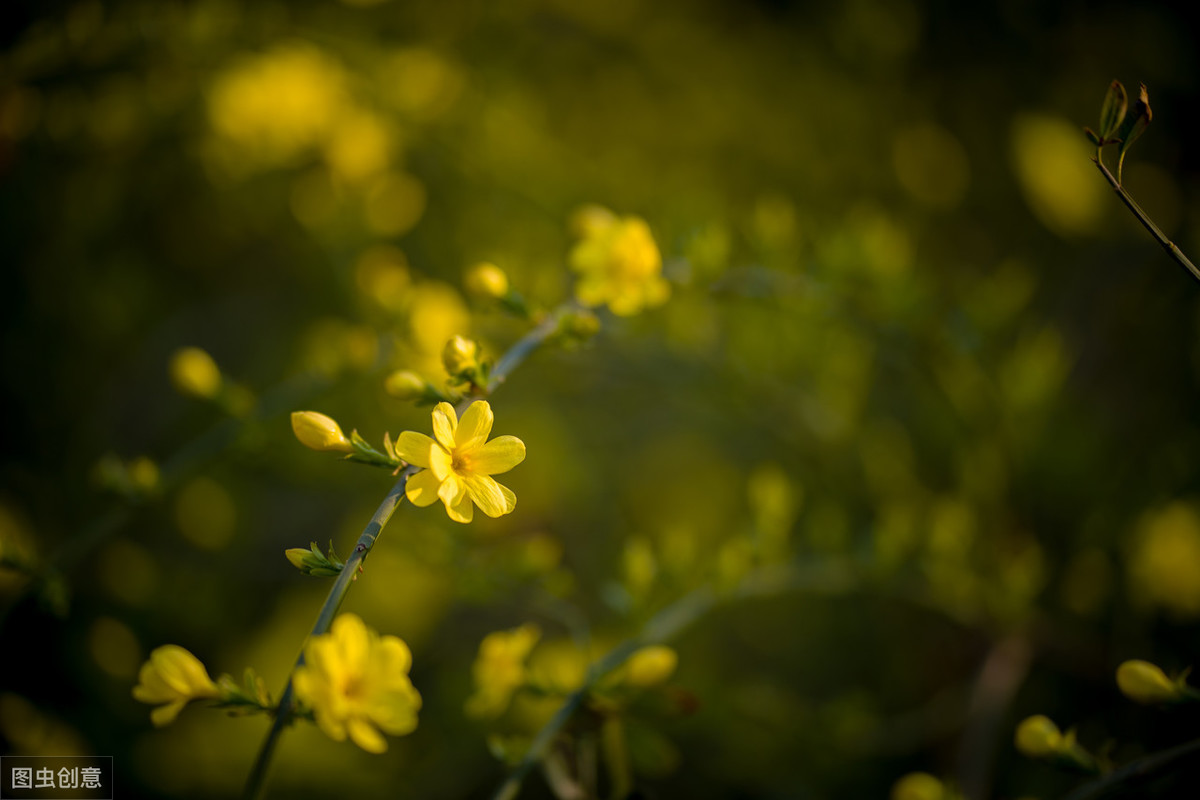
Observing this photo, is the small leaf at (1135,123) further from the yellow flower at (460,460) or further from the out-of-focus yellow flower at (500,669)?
the out-of-focus yellow flower at (500,669)

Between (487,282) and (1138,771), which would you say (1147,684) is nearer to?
(1138,771)

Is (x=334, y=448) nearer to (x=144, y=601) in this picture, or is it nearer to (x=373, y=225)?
(x=373, y=225)

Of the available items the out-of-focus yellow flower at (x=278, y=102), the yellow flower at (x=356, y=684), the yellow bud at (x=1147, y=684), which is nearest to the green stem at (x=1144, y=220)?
the yellow bud at (x=1147, y=684)

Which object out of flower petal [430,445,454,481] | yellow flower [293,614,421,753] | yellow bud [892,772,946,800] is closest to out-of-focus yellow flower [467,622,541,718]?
yellow flower [293,614,421,753]

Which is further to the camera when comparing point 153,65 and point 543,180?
point 543,180

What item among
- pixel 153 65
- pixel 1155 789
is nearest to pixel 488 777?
pixel 1155 789

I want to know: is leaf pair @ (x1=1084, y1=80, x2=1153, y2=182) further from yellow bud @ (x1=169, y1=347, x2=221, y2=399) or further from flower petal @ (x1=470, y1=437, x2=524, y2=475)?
yellow bud @ (x1=169, y1=347, x2=221, y2=399)

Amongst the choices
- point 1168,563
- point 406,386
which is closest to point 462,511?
Answer: point 406,386
